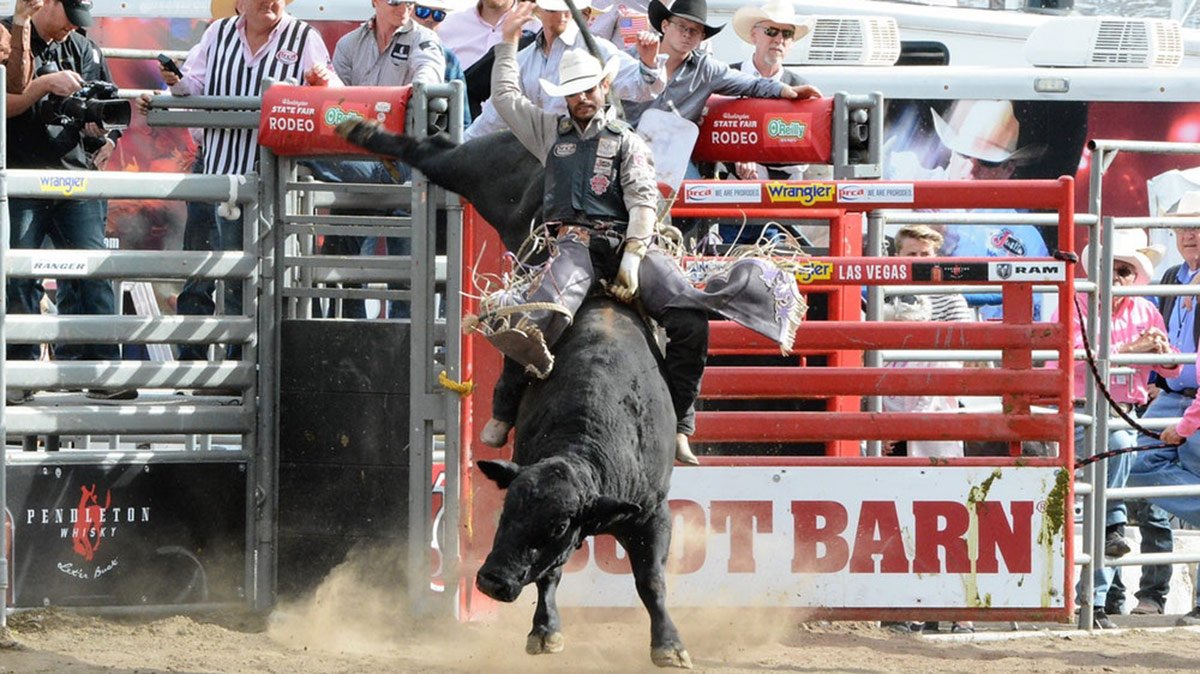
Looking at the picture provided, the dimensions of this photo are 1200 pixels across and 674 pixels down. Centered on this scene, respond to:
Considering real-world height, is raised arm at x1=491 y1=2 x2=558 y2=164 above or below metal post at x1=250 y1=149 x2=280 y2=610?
above

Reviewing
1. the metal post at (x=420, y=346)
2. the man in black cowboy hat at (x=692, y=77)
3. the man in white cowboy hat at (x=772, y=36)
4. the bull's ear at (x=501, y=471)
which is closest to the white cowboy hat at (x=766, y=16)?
the man in white cowboy hat at (x=772, y=36)

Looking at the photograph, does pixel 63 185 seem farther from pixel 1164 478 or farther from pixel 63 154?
pixel 1164 478

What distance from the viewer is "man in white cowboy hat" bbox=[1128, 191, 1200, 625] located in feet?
29.0

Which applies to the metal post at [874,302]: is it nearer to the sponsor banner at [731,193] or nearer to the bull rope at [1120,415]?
the sponsor banner at [731,193]

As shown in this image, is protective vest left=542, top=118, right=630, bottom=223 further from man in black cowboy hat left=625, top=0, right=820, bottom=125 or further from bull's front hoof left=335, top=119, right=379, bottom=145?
man in black cowboy hat left=625, top=0, right=820, bottom=125

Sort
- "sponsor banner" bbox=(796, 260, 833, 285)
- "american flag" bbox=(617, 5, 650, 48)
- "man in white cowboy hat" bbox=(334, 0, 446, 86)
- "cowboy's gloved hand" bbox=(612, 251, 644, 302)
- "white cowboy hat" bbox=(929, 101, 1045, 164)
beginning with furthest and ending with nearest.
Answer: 1. "white cowboy hat" bbox=(929, 101, 1045, 164)
2. "american flag" bbox=(617, 5, 650, 48)
3. "man in white cowboy hat" bbox=(334, 0, 446, 86)
4. "sponsor banner" bbox=(796, 260, 833, 285)
5. "cowboy's gloved hand" bbox=(612, 251, 644, 302)

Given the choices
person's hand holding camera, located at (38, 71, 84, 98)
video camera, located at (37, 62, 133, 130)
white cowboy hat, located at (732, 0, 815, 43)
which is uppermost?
white cowboy hat, located at (732, 0, 815, 43)

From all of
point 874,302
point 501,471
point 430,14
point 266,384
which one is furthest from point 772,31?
point 501,471

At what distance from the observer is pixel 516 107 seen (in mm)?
7230

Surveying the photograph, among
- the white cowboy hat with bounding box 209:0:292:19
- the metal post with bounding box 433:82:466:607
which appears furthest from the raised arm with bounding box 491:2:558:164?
the white cowboy hat with bounding box 209:0:292:19

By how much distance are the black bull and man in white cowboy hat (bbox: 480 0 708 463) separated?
126 mm

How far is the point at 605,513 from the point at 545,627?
2.82 feet

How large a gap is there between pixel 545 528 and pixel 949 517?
263cm

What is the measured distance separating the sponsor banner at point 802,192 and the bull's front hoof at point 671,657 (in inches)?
86.1
